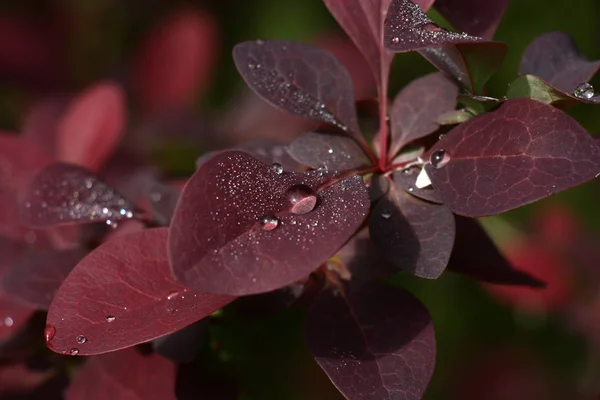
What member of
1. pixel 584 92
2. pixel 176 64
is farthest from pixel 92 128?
pixel 176 64

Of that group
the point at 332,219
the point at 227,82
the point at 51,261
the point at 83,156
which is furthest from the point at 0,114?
the point at 332,219

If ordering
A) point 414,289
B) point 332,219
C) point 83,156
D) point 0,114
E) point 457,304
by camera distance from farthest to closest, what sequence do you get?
point 0,114 → point 457,304 → point 414,289 → point 83,156 → point 332,219

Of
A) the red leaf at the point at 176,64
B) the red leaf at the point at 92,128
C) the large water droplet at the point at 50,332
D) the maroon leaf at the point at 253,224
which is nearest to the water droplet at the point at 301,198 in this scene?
the maroon leaf at the point at 253,224

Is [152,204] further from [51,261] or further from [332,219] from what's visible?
[332,219]

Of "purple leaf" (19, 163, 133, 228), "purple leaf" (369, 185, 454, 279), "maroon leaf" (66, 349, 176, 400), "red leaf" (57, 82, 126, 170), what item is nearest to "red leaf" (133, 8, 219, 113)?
"red leaf" (57, 82, 126, 170)

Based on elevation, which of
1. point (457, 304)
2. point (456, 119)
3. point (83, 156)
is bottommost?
point (457, 304)

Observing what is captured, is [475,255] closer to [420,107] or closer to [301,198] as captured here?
[420,107]

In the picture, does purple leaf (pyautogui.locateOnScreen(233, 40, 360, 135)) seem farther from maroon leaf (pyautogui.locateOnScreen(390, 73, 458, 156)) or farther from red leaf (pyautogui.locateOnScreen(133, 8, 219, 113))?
red leaf (pyautogui.locateOnScreen(133, 8, 219, 113))
